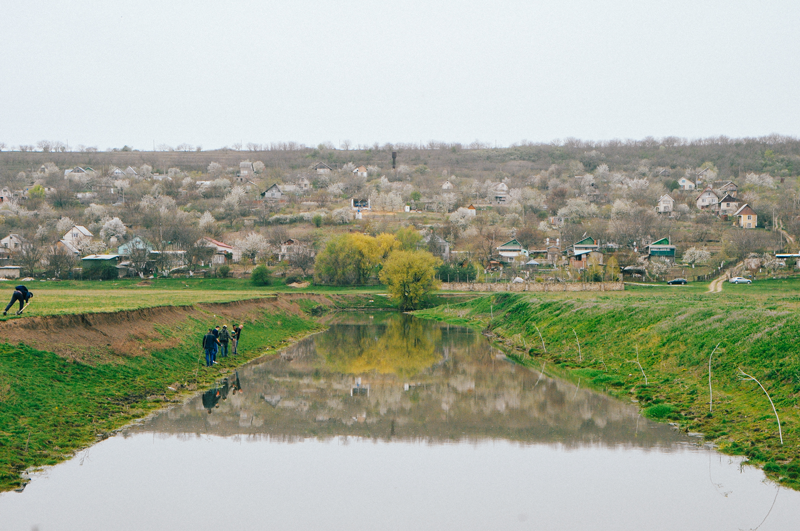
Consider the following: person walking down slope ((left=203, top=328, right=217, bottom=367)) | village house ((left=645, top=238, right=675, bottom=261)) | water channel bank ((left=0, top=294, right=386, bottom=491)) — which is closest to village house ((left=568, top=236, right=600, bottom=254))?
village house ((left=645, top=238, right=675, bottom=261))

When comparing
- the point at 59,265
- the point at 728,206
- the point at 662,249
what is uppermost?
the point at 728,206

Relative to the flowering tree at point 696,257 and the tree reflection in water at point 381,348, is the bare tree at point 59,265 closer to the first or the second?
the tree reflection in water at point 381,348

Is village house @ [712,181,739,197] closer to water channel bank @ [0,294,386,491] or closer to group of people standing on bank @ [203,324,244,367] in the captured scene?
water channel bank @ [0,294,386,491]

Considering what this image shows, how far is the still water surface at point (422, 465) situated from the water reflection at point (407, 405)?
0.09m

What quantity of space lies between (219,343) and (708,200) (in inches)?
5481

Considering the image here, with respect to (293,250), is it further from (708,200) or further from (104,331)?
(708,200)

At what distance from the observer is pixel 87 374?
69.5ft

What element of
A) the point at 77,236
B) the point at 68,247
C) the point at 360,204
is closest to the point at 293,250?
the point at 68,247

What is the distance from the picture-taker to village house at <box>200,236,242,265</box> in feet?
325

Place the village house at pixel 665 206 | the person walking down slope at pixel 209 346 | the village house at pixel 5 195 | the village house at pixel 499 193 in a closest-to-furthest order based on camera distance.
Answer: the person walking down slope at pixel 209 346 < the village house at pixel 665 206 < the village house at pixel 5 195 < the village house at pixel 499 193

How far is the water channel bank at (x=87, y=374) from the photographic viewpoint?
1541 cm

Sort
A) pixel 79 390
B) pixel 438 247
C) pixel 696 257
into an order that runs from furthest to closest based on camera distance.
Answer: pixel 438 247
pixel 696 257
pixel 79 390

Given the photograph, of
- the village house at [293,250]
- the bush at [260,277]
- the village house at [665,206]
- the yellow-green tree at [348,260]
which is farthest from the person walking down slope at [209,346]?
the village house at [665,206]

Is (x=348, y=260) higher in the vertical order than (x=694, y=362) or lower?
lower
